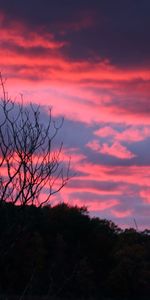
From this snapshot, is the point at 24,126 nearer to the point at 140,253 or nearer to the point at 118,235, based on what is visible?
the point at 140,253

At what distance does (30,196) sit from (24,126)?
1227 mm

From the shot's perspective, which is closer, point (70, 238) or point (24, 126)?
point (24, 126)

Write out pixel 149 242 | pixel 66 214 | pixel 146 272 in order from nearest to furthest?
pixel 149 242 → pixel 146 272 → pixel 66 214

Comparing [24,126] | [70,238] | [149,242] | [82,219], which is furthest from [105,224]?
[24,126]

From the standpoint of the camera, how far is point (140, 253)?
5288 cm

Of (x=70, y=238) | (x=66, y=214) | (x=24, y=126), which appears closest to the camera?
(x=24, y=126)

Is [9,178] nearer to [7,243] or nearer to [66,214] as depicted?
[7,243]

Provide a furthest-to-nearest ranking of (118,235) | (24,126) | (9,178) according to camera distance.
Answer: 1. (118,235)
2. (24,126)
3. (9,178)

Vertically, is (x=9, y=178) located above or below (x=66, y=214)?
below

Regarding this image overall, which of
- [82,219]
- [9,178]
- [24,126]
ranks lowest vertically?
[9,178]

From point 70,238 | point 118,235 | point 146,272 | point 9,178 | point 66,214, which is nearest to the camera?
point 9,178

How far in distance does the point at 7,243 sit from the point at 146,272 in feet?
133

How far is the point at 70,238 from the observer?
178 feet

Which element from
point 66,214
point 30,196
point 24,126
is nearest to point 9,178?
point 30,196
